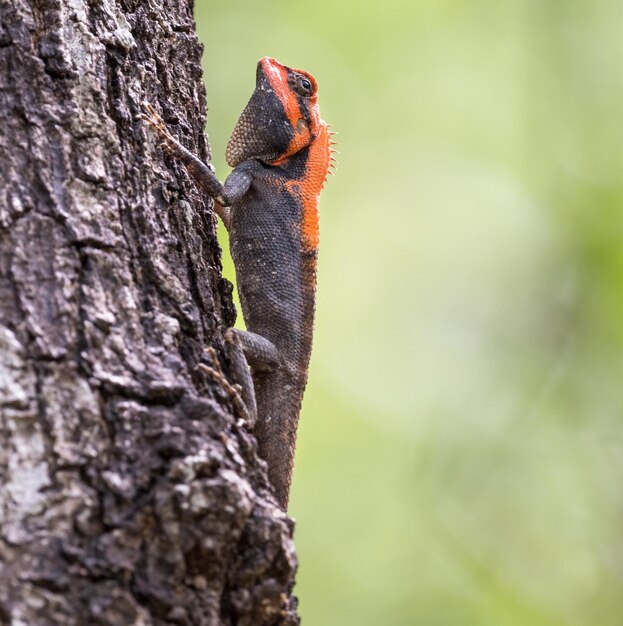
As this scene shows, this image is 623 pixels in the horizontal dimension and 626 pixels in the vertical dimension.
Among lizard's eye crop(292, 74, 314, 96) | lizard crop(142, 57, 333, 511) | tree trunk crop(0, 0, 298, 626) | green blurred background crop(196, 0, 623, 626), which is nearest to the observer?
tree trunk crop(0, 0, 298, 626)

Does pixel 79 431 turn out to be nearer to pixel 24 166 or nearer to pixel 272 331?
pixel 24 166

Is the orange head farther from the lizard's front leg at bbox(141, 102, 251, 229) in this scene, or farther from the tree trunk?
the tree trunk

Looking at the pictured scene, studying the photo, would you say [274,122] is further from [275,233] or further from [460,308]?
[460,308]

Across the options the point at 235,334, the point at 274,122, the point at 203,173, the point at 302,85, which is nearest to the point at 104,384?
the point at 235,334

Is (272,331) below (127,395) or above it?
above

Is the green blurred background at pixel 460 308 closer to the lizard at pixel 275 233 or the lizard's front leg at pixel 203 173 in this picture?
the lizard at pixel 275 233

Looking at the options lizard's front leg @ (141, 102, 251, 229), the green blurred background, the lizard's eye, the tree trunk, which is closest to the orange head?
the lizard's eye

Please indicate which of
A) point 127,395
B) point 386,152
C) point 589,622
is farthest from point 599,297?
point 127,395
